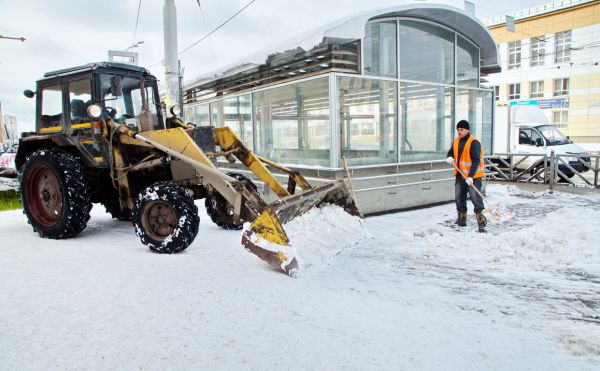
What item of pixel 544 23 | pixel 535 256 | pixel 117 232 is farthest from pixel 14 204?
pixel 544 23

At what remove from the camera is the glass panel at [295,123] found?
7836mm

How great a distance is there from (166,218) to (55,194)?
216 centimetres

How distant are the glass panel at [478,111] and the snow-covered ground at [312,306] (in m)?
4.32

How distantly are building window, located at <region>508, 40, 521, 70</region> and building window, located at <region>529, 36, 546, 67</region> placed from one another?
900mm

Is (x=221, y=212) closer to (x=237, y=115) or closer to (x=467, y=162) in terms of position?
(x=467, y=162)

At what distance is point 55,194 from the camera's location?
6.12m

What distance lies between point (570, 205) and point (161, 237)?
8.04 meters

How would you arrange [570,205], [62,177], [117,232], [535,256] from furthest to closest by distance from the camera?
1. [570,205]
2. [117,232]
3. [62,177]
4. [535,256]

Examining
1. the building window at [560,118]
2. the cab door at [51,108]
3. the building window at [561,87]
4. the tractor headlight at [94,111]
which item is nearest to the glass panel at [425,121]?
the tractor headlight at [94,111]

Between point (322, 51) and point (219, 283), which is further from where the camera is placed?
point (322, 51)

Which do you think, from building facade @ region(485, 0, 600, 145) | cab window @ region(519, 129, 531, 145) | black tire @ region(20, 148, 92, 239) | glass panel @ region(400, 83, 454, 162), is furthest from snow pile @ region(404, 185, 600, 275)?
building facade @ region(485, 0, 600, 145)

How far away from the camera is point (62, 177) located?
5648 mm

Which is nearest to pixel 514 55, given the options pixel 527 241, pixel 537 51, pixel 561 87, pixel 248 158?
pixel 537 51

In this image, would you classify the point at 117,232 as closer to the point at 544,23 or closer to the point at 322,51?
the point at 322,51
